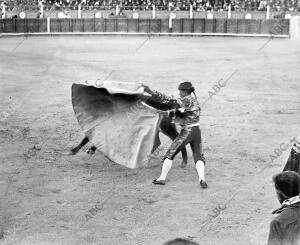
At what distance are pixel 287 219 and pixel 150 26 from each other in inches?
1130

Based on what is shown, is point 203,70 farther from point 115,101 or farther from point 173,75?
point 115,101

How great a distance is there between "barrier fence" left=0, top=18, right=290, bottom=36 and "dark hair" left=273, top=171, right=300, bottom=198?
27416 millimetres

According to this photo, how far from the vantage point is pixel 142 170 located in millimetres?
8234

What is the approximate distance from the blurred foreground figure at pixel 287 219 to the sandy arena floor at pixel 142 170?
7.28ft

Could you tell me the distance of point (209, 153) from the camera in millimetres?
9156

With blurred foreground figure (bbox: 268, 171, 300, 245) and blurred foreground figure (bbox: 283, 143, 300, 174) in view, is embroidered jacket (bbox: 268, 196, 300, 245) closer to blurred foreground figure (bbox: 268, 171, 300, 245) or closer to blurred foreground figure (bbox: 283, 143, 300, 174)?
blurred foreground figure (bbox: 268, 171, 300, 245)

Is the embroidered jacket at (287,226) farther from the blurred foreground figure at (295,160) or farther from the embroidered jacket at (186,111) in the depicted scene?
the embroidered jacket at (186,111)

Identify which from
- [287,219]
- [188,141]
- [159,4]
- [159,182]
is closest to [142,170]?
[159,182]

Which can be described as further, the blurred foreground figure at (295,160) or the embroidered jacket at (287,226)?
the blurred foreground figure at (295,160)

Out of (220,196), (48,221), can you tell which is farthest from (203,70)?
(48,221)

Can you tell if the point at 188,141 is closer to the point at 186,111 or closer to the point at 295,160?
the point at 186,111

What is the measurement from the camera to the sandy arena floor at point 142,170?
6.17 m

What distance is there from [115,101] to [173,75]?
873 cm

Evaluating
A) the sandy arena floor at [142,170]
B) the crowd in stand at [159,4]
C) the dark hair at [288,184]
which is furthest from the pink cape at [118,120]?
the crowd in stand at [159,4]
